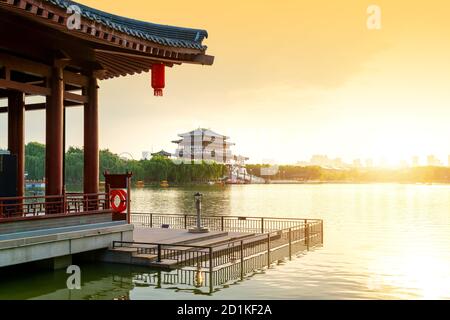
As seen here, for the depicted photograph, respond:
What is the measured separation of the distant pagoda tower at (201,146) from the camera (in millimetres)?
143625

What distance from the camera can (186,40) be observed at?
17.6 metres

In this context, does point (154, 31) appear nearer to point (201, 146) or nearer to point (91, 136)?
point (91, 136)

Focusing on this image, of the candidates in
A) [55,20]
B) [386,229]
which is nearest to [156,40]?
[55,20]

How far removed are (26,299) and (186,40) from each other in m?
9.26

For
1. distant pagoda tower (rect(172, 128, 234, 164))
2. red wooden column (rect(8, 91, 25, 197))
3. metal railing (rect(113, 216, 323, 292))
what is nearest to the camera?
metal railing (rect(113, 216, 323, 292))

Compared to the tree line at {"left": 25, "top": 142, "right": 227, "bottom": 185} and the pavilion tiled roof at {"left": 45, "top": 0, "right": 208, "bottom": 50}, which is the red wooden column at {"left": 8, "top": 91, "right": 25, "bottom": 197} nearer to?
the pavilion tiled roof at {"left": 45, "top": 0, "right": 208, "bottom": 50}

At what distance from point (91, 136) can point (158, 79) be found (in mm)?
2933

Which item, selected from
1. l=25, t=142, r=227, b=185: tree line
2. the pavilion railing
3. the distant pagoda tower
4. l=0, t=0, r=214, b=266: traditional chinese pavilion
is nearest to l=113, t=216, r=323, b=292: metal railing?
the pavilion railing

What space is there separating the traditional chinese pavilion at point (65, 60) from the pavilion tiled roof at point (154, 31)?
0.03 m

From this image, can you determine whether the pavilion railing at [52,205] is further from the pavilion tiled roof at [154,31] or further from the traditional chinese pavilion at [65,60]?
the pavilion tiled roof at [154,31]

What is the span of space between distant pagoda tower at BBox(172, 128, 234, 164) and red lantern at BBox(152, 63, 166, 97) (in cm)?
12130

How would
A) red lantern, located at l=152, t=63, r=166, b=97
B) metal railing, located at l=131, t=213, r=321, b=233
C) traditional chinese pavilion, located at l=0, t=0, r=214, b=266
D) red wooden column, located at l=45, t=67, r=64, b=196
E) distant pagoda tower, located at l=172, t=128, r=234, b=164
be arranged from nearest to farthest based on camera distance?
traditional chinese pavilion, located at l=0, t=0, r=214, b=266
red wooden column, located at l=45, t=67, r=64, b=196
red lantern, located at l=152, t=63, r=166, b=97
metal railing, located at l=131, t=213, r=321, b=233
distant pagoda tower, located at l=172, t=128, r=234, b=164

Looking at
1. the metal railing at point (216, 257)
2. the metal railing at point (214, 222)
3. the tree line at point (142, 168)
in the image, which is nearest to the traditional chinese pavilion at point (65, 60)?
the metal railing at point (216, 257)

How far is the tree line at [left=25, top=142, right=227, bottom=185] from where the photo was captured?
10788 cm
